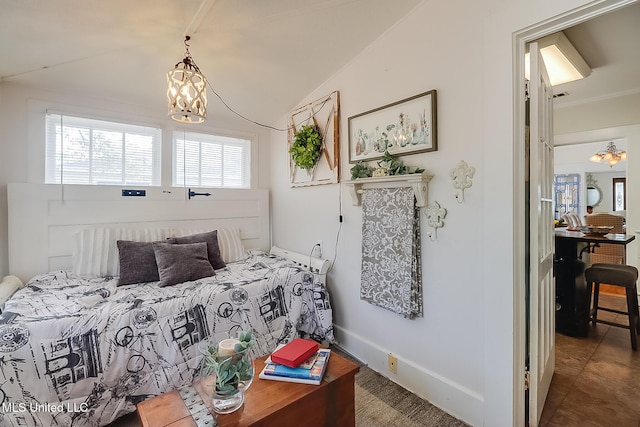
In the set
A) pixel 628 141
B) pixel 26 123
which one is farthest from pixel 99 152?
pixel 628 141

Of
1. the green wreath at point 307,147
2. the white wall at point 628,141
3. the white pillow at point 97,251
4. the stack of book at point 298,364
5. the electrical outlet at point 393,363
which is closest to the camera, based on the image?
the stack of book at point 298,364

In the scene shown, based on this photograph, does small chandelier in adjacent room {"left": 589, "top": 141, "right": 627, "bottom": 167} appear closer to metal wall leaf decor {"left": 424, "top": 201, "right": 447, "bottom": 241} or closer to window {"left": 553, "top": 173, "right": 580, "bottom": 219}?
window {"left": 553, "top": 173, "right": 580, "bottom": 219}

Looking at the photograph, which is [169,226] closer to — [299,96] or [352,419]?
[299,96]

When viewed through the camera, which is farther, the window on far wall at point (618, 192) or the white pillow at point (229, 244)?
the window on far wall at point (618, 192)

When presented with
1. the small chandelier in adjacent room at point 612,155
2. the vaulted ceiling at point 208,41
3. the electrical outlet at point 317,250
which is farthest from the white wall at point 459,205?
the small chandelier in adjacent room at point 612,155

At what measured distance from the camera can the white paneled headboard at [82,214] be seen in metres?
2.22

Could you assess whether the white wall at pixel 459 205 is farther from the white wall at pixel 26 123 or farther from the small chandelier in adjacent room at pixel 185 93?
the small chandelier in adjacent room at pixel 185 93

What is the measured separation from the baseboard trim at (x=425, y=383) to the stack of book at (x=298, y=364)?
32.8 inches

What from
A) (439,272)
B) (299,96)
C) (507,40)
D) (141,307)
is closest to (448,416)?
(439,272)

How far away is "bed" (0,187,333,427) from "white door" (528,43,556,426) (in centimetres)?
139

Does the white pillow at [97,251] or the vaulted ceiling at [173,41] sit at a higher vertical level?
the vaulted ceiling at [173,41]

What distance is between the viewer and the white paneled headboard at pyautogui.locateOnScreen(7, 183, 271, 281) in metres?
2.22

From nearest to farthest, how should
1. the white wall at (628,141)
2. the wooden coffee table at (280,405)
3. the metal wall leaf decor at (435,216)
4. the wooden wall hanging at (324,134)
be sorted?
the wooden coffee table at (280,405) → the metal wall leaf decor at (435,216) → the wooden wall hanging at (324,134) → the white wall at (628,141)

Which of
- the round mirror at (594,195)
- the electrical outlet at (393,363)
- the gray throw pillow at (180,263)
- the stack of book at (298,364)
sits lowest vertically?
the electrical outlet at (393,363)
